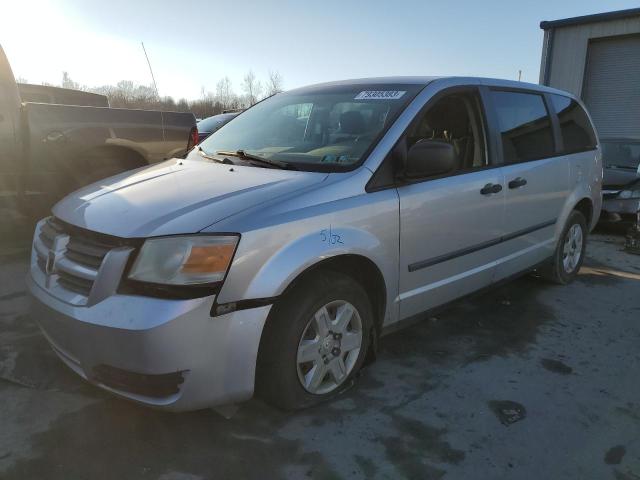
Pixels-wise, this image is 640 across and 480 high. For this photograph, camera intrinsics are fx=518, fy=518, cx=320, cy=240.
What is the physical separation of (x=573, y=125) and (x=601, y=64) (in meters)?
12.9

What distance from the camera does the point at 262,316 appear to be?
7.47ft

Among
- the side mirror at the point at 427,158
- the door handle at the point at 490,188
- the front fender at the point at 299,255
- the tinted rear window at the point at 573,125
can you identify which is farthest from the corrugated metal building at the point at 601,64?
the front fender at the point at 299,255

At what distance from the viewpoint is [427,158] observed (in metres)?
2.83

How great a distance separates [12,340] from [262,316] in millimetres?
2065

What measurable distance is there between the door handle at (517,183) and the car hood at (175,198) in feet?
5.39

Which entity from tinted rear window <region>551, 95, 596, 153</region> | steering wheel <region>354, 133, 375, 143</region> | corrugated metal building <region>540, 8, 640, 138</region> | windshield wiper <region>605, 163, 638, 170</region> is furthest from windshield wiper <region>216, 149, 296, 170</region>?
corrugated metal building <region>540, 8, 640, 138</region>

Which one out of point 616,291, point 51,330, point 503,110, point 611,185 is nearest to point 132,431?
point 51,330

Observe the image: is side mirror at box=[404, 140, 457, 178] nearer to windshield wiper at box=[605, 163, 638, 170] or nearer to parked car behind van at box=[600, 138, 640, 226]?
parked car behind van at box=[600, 138, 640, 226]

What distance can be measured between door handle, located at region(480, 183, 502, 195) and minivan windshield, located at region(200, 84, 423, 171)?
2.58ft

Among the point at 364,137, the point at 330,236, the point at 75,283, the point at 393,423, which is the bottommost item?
the point at 393,423

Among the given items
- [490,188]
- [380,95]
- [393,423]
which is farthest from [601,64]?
[393,423]

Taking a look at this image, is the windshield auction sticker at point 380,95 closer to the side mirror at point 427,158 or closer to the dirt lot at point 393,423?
the side mirror at point 427,158

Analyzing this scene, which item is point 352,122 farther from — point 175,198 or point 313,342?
Answer: point 313,342

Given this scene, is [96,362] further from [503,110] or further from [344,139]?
[503,110]
